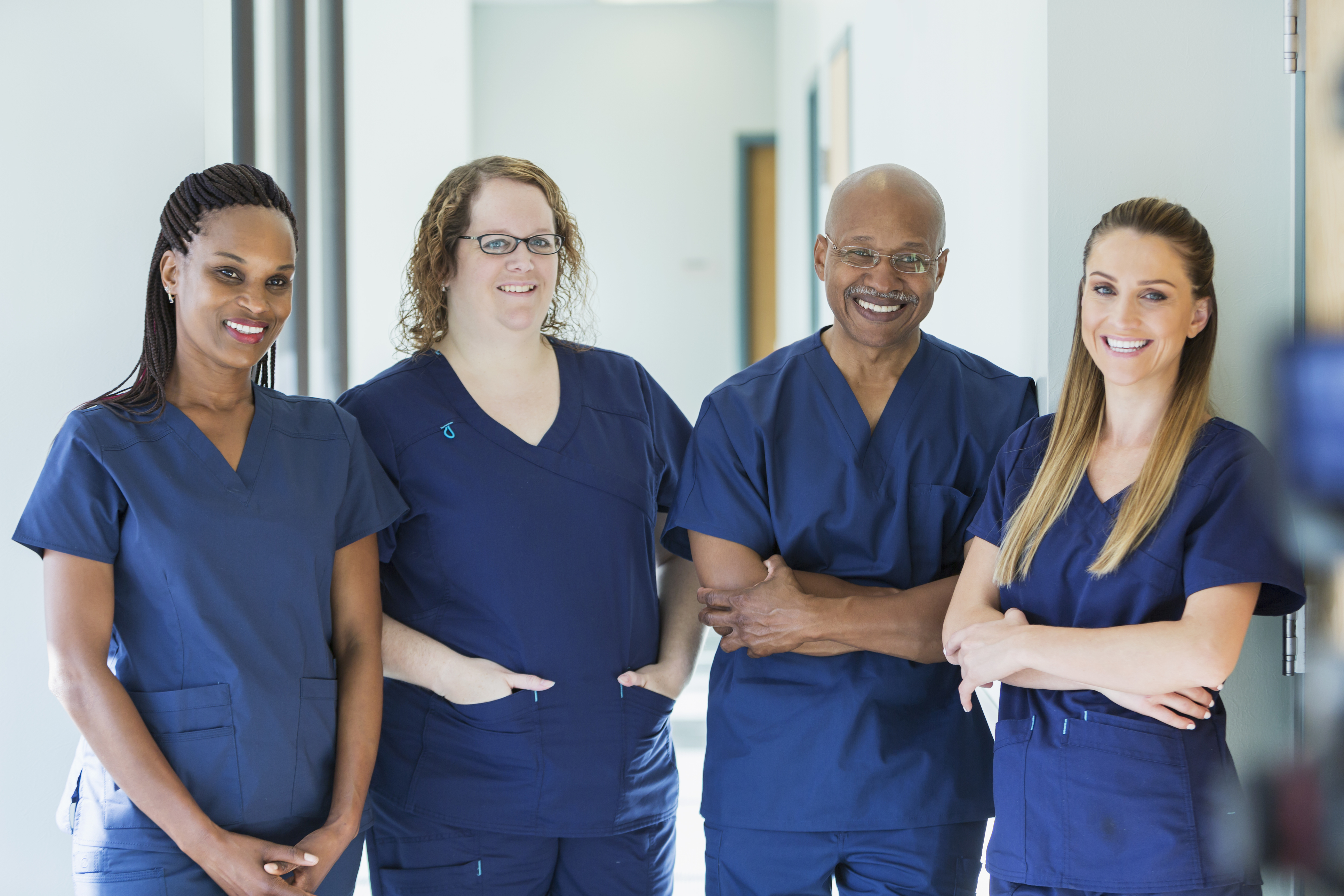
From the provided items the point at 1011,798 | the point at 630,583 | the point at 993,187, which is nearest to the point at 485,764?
the point at 630,583

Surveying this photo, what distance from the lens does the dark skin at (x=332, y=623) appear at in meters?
1.22

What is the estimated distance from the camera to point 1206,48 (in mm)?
1676

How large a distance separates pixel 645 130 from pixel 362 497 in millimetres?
5838

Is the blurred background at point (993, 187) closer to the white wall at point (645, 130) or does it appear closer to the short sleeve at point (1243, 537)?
the short sleeve at point (1243, 537)

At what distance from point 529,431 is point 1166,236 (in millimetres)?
893

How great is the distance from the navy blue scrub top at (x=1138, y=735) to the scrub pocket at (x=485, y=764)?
63cm

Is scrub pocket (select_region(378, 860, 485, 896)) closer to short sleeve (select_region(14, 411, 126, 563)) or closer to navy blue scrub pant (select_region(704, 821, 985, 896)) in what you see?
navy blue scrub pant (select_region(704, 821, 985, 896))

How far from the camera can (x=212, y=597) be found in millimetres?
1282

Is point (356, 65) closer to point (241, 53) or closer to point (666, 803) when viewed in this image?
point (241, 53)

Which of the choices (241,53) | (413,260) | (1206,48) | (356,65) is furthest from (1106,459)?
(356,65)

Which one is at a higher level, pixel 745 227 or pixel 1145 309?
pixel 745 227

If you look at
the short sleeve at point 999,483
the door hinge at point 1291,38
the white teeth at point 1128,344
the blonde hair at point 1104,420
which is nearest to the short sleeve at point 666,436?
the short sleeve at point 999,483

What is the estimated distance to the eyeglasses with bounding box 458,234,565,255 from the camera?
1.65 meters

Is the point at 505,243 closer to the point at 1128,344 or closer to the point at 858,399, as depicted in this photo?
the point at 858,399
